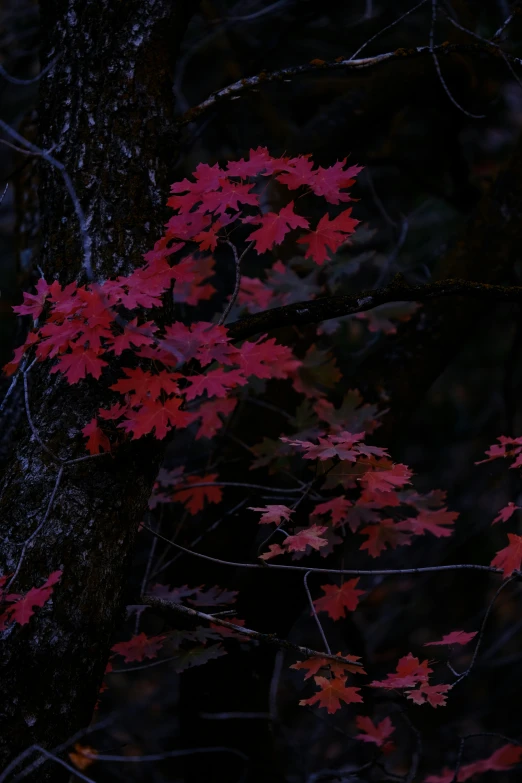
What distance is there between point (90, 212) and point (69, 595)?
1.19 m

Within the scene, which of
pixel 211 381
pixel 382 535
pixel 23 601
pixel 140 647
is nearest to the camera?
pixel 23 601

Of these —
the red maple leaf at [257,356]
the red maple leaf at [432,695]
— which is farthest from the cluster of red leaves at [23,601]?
the red maple leaf at [432,695]

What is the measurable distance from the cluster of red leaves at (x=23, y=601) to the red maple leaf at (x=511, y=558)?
49.7 inches

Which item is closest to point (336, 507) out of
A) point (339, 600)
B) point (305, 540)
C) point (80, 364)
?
point (339, 600)

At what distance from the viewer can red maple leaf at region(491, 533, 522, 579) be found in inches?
78.2

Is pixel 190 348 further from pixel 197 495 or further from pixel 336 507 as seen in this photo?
pixel 197 495

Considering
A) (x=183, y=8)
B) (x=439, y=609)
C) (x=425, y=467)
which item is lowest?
(x=439, y=609)

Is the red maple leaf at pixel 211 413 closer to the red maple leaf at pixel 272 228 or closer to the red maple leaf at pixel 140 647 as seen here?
the red maple leaf at pixel 140 647

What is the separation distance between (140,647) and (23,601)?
0.95 meters

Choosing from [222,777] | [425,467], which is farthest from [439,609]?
[222,777]

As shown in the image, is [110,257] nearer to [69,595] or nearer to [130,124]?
[130,124]

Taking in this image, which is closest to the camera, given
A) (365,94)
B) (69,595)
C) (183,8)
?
(69,595)

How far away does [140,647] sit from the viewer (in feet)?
8.68

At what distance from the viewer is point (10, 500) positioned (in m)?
2.03
